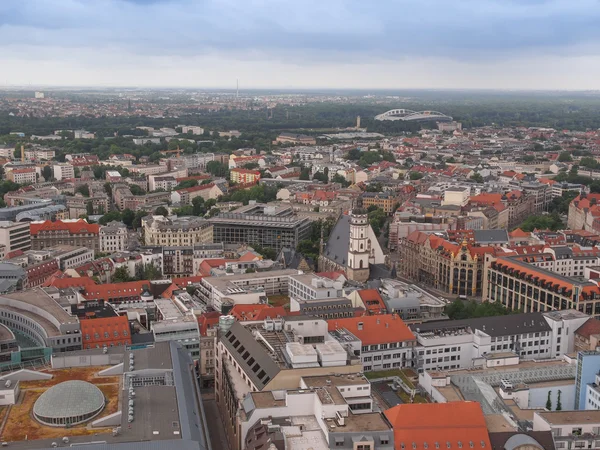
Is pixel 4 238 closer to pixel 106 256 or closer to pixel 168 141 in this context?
pixel 106 256

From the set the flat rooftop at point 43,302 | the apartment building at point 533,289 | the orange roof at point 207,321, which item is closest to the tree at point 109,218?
the flat rooftop at point 43,302

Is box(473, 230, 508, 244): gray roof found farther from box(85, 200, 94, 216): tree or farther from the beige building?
box(85, 200, 94, 216): tree

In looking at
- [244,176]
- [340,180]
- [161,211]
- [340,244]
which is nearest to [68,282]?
[340,244]

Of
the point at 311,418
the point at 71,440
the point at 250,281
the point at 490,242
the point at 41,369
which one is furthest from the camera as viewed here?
the point at 490,242

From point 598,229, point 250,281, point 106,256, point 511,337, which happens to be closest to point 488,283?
point 511,337

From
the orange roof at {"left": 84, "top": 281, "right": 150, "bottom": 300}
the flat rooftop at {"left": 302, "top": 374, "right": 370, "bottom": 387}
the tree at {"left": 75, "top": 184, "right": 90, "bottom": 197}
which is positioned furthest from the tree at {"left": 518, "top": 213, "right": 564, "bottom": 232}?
the tree at {"left": 75, "top": 184, "right": 90, "bottom": 197}

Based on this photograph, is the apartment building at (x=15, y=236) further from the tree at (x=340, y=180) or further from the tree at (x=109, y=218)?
the tree at (x=340, y=180)
